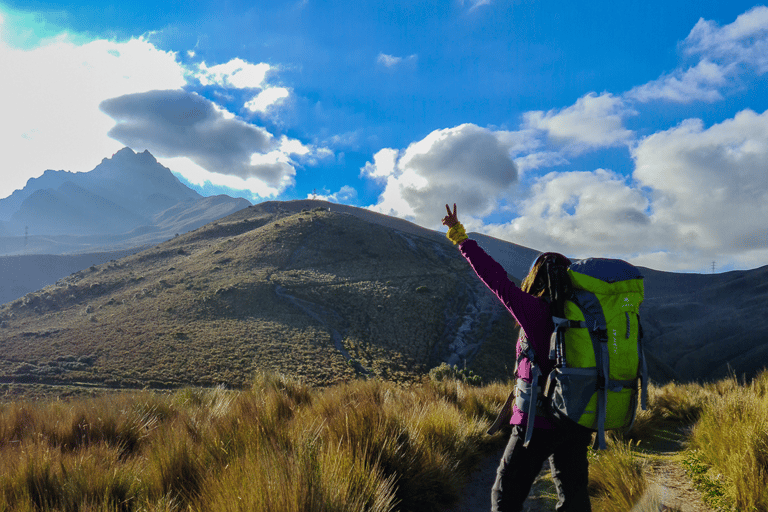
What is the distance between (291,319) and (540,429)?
93.1 feet

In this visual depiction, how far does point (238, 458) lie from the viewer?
233 cm

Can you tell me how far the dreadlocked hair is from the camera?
2127 millimetres

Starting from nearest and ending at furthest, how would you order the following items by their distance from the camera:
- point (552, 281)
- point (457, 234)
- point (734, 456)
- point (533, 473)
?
point (552, 281) → point (533, 473) → point (457, 234) → point (734, 456)

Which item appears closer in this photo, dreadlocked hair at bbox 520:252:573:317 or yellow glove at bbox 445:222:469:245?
dreadlocked hair at bbox 520:252:573:317

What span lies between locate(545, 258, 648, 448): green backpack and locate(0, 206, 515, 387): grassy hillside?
44.2ft

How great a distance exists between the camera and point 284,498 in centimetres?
183

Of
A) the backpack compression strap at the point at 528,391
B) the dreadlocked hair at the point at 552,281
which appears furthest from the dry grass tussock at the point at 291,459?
the dreadlocked hair at the point at 552,281

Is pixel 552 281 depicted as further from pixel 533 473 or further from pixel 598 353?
pixel 533 473

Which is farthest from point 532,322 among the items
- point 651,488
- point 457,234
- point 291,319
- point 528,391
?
point 291,319

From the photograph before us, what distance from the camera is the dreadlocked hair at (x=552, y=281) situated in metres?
2.13

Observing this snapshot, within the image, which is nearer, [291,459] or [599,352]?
[599,352]

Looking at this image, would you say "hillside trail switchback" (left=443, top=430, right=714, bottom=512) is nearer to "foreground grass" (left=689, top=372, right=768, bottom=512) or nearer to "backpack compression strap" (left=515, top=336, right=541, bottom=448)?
"foreground grass" (left=689, top=372, right=768, bottom=512)

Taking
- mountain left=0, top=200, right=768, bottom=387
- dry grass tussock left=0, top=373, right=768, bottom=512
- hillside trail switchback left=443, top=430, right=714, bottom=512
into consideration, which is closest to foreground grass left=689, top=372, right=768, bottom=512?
dry grass tussock left=0, top=373, right=768, bottom=512

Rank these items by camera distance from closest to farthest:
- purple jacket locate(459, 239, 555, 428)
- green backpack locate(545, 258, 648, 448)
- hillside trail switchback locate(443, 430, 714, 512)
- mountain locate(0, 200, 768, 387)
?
green backpack locate(545, 258, 648, 448) < purple jacket locate(459, 239, 555, 428) < hillside trail switchback locate(443, 430, 714, 512) < mountain locate(0, 200, 768, 387)
